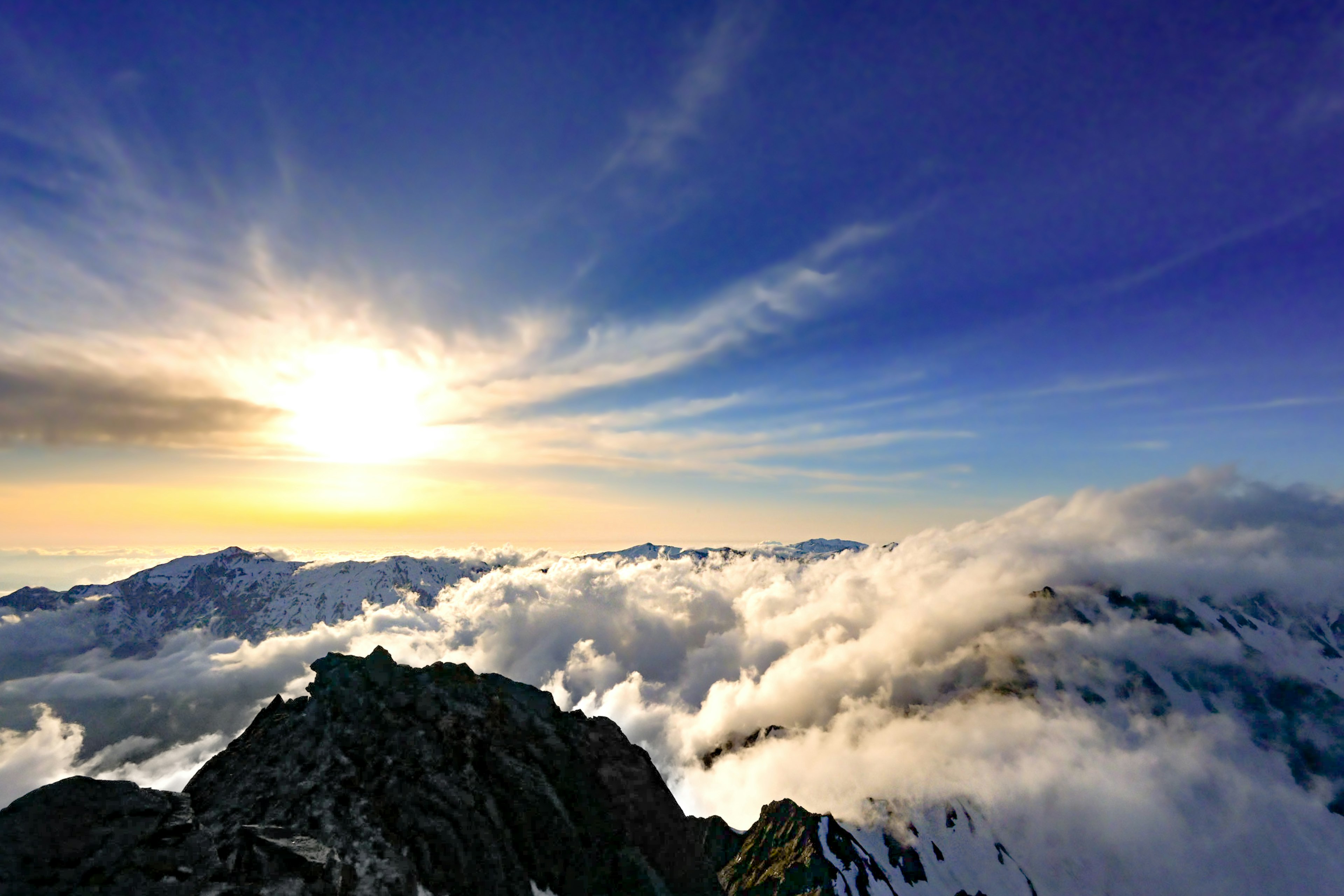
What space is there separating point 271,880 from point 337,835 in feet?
22.9

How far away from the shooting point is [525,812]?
4275cm

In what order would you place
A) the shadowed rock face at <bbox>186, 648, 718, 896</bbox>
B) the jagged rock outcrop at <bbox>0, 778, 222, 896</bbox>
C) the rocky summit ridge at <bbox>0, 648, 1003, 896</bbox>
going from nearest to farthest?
the jagged rock outcrop at <bbox>0, 778, 222, 896</bbox> → the rocky summit ridge at <bbox>0, 648, 1003, 896</bbox> → the shadowed rock face at <bbox>186, 648, 718, 896</bbox>

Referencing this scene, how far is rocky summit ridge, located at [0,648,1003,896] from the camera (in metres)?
25.9

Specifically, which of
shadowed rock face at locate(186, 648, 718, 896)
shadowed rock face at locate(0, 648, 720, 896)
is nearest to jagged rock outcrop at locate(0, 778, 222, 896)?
shadowed rock face at locate(0, 648, 720, 896)

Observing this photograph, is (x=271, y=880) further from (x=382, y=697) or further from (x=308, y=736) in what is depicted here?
(x=382, y=697)

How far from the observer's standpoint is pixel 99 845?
83.4 ft

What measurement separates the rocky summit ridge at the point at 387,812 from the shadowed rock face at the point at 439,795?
0.35 feet

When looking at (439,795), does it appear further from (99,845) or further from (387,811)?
(99,845)

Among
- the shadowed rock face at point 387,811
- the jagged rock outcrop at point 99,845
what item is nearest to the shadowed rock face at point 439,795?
the shadowed rock face at point 387,811

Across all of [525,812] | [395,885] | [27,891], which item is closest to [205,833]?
[27,891]

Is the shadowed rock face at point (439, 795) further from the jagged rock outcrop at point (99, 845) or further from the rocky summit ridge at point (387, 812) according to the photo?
the jagged rock outcrop at point (99, 845)

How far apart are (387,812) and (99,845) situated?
1518 cm

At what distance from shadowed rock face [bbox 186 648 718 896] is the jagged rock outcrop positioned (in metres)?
1.97

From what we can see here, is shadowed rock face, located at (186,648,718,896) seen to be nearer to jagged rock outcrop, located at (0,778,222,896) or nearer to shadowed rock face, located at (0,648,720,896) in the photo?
shadowed rock face, located at (0,648,720,896)
